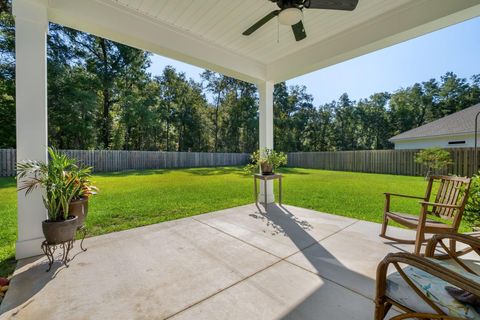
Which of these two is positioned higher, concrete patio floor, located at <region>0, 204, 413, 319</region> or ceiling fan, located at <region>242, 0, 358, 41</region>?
ceiling fan, located at <region>242, 0, 358, 41</region>

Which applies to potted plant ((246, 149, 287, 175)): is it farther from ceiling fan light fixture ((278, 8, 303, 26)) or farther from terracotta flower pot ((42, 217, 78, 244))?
terracotta flower pot ((42, 217, 78, 244))

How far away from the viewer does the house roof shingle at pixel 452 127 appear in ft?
31.9

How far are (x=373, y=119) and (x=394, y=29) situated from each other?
21947mm

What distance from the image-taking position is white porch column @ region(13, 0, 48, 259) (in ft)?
7.34

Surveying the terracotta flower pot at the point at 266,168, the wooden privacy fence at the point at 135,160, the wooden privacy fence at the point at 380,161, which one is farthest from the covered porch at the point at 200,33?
the wooden privacy fence at the point at 380,161

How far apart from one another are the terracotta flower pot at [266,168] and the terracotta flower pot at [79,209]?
2952 mm

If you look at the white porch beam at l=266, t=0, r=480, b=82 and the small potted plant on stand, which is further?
the white porch beam at l=266, t=0, r=480, b=82

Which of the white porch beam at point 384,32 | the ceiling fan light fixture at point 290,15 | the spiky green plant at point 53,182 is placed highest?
the white porch beam at point 384,32

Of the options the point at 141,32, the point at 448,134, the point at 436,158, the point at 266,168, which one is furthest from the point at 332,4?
the point at 448,134

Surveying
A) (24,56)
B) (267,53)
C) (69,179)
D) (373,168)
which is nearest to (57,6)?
(24,56)

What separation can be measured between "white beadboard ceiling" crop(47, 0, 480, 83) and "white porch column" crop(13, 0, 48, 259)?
0.26 meters

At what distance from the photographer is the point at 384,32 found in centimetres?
281

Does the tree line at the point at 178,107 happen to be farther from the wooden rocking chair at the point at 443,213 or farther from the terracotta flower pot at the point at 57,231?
the wooden rocking chair at the point at 443,213

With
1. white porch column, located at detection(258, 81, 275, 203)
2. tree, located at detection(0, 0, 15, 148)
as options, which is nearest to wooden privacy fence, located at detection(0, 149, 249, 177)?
tree, located at detection(0, 0, 15, 148)
